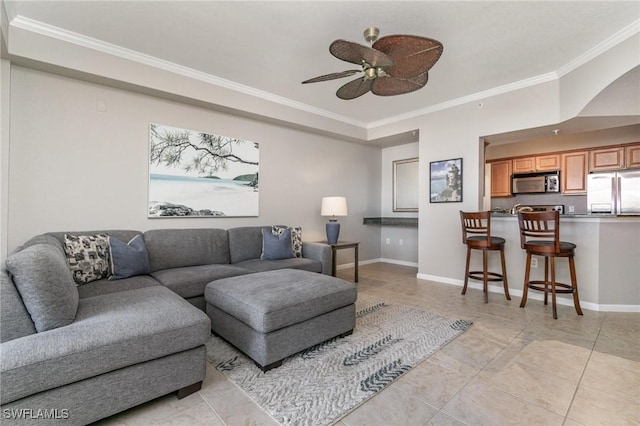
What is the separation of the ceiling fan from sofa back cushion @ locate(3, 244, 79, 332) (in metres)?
2.03

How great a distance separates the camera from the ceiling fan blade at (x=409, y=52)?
6.13 feet

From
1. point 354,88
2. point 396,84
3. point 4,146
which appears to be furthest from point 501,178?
point 4,146

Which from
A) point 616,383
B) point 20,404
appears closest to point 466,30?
point 616,383

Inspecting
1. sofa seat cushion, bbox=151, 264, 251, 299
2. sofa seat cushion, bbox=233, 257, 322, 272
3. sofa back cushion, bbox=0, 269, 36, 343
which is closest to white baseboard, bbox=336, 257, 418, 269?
sofa seat cushion, bbox=233, 257, 322, 272

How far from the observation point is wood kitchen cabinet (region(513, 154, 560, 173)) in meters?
5.54

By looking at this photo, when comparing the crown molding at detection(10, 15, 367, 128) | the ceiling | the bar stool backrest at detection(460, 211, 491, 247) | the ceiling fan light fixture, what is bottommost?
→ the bar stool backrest at detection(460, 211, 491, 247)

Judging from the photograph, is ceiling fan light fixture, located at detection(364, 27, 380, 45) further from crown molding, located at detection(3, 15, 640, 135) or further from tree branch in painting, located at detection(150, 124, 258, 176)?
tree branch in painting, located at detection(150, 124, 258, 176)

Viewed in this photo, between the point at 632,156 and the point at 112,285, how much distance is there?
24.2 ft

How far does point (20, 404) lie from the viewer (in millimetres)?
1204

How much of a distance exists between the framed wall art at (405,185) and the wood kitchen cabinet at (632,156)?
3314mm

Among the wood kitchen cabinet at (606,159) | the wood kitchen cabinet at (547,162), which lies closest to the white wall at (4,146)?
the wood kitchen cabinet at (547,162)

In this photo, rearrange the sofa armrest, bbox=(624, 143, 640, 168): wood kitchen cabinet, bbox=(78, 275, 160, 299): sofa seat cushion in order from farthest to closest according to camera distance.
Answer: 1. bbox=(624, 143, 640, 168): wood kitchen cabinet
2. the sofa armrest
3. bbox=(78, 275, 160, 299): sofa seat cushion

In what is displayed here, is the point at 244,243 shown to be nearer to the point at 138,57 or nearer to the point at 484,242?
the point at 138,57

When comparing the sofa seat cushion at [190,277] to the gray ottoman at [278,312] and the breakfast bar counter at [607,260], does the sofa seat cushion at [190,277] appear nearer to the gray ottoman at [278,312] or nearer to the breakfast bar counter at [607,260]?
the gray ottoman at [278,312]
